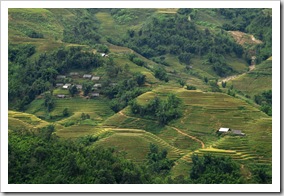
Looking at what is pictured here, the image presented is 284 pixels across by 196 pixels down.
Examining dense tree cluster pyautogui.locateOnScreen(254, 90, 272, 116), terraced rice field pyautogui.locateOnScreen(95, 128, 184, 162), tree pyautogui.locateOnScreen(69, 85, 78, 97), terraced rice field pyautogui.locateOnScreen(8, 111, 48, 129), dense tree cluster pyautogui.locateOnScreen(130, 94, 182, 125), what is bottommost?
terraced rice field pyautogui.locateOnScreen(95, 128, 184, 162)

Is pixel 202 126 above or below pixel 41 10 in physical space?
below

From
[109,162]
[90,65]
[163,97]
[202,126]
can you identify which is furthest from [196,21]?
[109,162]

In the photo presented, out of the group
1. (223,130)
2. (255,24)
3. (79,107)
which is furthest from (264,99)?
(255,24)

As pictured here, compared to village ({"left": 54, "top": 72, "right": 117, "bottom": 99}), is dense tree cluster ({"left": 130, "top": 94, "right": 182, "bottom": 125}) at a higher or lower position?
lower

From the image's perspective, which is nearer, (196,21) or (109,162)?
(109,162)

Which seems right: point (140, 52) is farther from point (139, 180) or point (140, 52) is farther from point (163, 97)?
point (139, 180)

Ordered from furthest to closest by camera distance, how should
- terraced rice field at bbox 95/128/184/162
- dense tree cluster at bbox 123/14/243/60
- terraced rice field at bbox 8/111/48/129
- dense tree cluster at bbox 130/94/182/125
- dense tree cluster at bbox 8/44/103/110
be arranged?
dense tree cluster at bbox 123/14/243/60, dense tree cluster at bbox 8/44/103/110, dense tree cluster at bbox 130/94/182/125, terraced rice field at bbox 8/111/48/129, terraced rice field at bbox 95/128/184/162

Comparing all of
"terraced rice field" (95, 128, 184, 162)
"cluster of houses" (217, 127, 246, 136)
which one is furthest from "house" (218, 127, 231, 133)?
"terraced rice field" (95, 128, 184, 162)

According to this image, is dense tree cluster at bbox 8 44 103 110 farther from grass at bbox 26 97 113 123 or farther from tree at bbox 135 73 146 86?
tree at bbox 135 73 146 86
